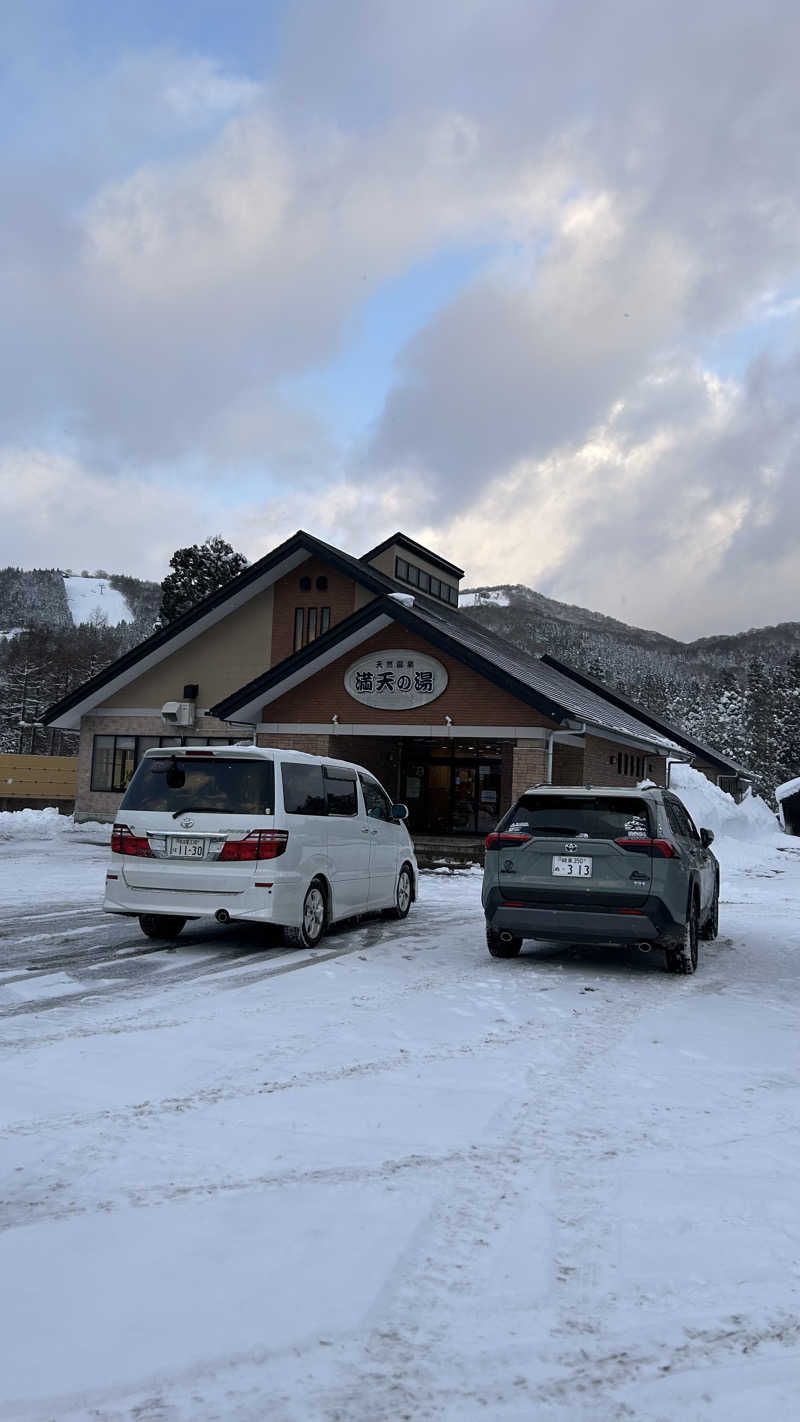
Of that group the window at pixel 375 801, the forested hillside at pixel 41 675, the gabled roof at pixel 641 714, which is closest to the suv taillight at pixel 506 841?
the window at pixel 375 801

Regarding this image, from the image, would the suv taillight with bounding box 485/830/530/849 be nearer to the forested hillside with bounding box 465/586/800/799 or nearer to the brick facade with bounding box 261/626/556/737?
the brick facade with bounding box 261/626/556/737

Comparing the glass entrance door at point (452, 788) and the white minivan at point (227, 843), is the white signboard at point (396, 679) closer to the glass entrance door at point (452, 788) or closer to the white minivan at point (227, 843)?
the glass entrance door at point (452, 788)

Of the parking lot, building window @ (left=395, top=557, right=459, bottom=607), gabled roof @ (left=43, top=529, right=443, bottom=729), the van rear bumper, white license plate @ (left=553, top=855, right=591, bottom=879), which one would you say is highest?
building window @ (left=395, top=557, right=459, bottom=607)

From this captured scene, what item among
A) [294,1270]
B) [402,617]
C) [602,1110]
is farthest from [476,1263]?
[402,617]

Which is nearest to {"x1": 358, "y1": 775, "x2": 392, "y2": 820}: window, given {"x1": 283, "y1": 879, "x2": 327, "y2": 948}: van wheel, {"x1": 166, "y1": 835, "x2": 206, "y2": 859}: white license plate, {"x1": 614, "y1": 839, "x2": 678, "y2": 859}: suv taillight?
{"x1": 283, "y1": 879, "x2": 327, "y2": 948}: van wheel

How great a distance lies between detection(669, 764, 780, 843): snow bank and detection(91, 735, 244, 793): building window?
14.8m

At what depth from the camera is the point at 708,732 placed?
3994 inches

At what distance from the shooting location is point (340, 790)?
10906 millimetres

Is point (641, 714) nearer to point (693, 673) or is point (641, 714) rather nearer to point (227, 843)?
point (227, 843)

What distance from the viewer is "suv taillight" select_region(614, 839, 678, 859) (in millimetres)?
8867

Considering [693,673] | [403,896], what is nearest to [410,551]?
[403,896]

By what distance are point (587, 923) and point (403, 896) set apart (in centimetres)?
413

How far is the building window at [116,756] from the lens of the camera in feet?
99.3

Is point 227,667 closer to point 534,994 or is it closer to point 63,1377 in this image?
point 534,994
